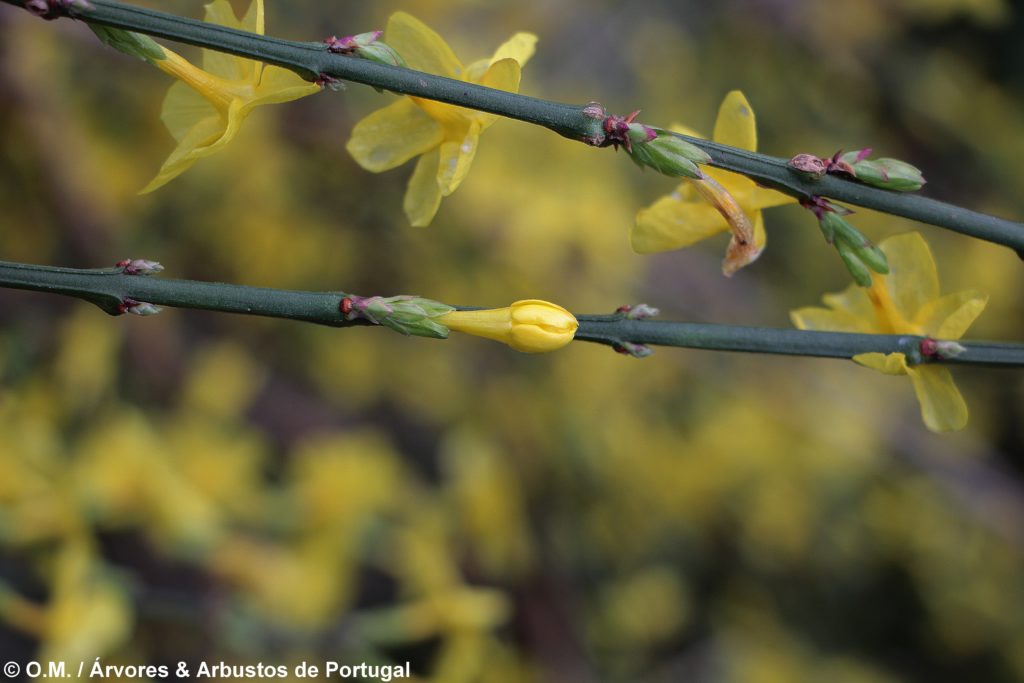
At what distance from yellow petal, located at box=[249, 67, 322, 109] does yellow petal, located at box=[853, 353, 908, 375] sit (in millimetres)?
567

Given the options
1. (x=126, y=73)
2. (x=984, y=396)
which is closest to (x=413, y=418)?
(x=126, y=73)

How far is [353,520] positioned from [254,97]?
1.07m

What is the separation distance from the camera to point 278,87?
81 cm

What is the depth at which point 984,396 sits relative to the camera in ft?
10.4

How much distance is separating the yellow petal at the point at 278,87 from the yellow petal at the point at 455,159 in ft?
0.47

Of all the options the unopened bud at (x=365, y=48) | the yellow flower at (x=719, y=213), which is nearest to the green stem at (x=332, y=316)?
the yellow flower at (x=719, y=213)

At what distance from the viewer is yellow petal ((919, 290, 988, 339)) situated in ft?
2.81

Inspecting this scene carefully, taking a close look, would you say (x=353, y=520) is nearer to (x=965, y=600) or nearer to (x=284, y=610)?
(x=284, y=610)

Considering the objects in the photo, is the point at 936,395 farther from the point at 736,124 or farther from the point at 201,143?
the point at 201,143

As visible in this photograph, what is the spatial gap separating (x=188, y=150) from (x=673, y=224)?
1.58 ft

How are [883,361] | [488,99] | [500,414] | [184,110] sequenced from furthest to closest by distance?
[500,414] → [184,110] → [883,361] → [488,99]

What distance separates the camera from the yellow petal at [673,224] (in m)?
0.88

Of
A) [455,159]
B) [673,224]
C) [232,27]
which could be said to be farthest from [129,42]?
[673,224]

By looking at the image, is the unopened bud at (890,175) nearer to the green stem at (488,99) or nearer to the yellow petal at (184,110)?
the green stem at (488,99)
